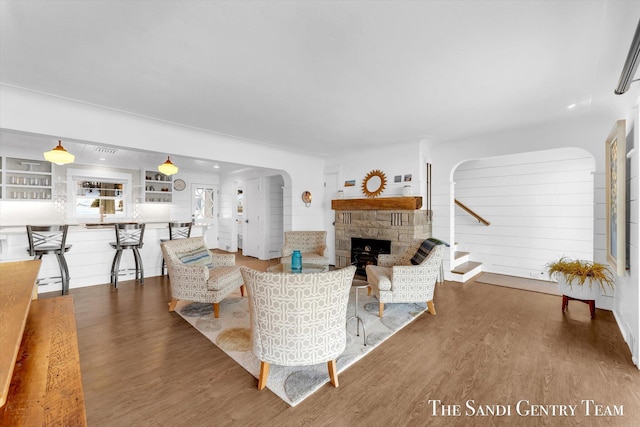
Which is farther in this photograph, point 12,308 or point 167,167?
point 167,167

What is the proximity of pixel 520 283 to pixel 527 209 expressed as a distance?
1.37m

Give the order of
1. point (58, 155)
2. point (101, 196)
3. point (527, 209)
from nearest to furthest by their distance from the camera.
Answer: point (58, 155) → point (527, 209) → point (101, 196)

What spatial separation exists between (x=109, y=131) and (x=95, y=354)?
2.46m

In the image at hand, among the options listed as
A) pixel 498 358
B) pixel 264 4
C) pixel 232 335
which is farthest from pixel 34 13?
pixel 498 358

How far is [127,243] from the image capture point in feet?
14.7

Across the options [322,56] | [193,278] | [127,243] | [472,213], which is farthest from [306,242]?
[322,56]

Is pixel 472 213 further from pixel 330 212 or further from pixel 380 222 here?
pixel 330 212

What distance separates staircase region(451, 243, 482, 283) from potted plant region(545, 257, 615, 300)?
1.50 meters

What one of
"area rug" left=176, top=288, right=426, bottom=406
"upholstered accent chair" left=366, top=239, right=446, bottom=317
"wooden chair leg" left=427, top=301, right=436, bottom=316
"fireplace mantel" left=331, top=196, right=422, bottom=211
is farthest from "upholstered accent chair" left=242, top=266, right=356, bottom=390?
"fireplace mantel" left=331, top=196, right=422, bottom=211

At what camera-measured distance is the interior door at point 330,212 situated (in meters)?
6.07

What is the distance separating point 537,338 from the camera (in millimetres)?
2713

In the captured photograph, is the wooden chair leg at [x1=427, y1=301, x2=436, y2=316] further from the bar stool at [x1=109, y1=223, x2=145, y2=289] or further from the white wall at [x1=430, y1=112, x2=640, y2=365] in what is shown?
the bar stool at [x1=109, y1=223, x2=145, y2=289]

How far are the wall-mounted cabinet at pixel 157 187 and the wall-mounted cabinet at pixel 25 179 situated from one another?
181 centimetres

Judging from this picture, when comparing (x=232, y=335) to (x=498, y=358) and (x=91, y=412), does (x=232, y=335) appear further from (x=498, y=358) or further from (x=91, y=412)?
(x=498, y=358)
